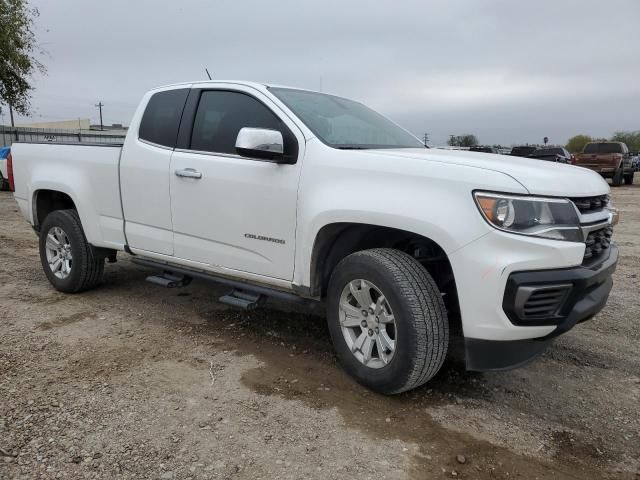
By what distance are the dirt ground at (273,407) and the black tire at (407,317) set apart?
20cm

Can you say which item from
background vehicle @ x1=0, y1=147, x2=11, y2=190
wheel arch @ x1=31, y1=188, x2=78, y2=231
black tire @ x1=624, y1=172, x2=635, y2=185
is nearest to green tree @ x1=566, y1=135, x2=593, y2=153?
black tire @ x1=624, y1=172, x2=635, y2=185

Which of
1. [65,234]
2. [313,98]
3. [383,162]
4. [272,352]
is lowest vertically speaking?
[272,352]

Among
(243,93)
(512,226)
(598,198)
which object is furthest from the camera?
(243,93)

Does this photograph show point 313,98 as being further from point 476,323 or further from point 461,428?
point 461,428

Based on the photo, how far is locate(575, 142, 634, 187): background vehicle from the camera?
2059 cm

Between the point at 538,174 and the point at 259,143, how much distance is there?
165 cm

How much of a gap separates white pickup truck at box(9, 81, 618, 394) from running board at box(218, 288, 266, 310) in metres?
0.02

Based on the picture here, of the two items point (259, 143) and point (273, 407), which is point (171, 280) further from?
point (273, 407)

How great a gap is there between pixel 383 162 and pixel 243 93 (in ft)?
4.67

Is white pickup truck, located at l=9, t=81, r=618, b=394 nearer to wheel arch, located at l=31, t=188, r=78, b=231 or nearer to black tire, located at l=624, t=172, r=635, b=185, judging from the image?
wheel arch, located at l=31, t=188, r=78, b=231

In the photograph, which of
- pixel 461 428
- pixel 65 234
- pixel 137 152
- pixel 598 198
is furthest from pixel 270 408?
pixel 65 234

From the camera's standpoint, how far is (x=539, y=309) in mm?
2652

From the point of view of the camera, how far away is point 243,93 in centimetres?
395

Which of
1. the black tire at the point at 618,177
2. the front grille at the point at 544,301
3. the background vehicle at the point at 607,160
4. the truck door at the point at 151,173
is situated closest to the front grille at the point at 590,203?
the front grille at the point at 544,301
